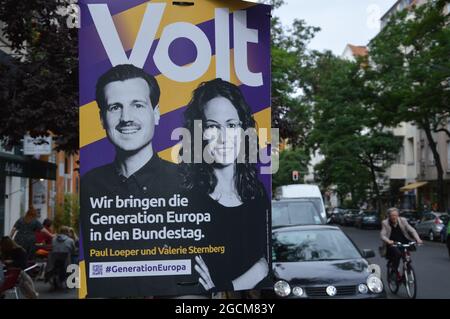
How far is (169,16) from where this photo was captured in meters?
4.30

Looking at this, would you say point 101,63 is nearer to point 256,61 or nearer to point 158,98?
point 158,98

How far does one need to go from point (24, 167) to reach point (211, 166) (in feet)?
34.1

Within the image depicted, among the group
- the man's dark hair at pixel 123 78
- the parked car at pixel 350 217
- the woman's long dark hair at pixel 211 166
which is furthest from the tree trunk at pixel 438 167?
the man's dark hair at pixel 123 78

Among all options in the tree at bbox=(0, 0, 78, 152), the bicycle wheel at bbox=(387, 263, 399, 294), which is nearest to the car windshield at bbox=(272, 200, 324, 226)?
the bicycle wheel at bbox=(387, 263, 399, 294)

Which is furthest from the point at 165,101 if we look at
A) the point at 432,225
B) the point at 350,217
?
the point at 350,217

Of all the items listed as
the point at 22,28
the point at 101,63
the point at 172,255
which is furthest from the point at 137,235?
the point at 22,28

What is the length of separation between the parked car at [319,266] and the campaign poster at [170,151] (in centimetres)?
349

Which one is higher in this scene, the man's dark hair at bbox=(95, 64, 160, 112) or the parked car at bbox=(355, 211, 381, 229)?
the man's dark hair at bbox=(95, 64, 160, 112)

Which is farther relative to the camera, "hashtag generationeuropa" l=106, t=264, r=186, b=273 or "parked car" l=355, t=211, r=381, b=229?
"parked car" l=355, t=211, r=381, b=229

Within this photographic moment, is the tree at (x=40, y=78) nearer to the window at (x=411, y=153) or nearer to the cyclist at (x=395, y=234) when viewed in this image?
the cyclist at (x=395, y=234)

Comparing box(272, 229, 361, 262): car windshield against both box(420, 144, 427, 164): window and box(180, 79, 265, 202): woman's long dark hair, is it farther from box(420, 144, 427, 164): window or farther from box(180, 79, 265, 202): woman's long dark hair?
box(420, 144, 427, 164): window

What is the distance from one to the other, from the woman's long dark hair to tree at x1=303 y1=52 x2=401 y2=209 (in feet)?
118

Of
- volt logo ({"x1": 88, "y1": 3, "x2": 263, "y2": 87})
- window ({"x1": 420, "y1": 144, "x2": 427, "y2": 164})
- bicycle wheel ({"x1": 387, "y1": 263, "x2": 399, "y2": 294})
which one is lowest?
bicycle wheel ({"x1": 387, "y1": 263, "x2": 399, "y2": 294})

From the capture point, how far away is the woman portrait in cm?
429
